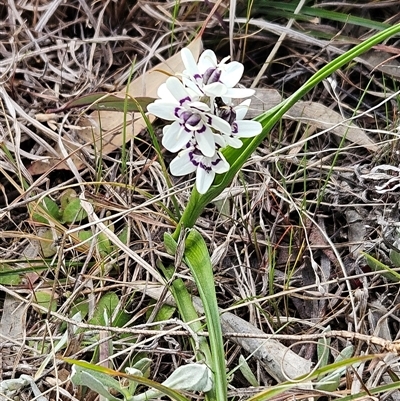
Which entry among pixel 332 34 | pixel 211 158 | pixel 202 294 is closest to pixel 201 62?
A: pixel 211 158

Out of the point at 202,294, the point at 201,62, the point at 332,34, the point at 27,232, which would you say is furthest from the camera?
the point at 332,34

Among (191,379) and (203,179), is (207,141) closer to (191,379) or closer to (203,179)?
(203,179)

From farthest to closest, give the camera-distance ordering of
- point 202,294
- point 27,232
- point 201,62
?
point 27,232 < point 202,294 < point 201,62

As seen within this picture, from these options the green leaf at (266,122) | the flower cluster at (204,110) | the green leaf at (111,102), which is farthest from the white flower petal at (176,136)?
the green leaf at (111,102)

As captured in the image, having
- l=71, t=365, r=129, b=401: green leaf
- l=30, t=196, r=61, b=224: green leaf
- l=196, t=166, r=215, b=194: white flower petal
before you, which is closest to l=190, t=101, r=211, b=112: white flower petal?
l=196, t=166, r=215, b=194: white flower petal

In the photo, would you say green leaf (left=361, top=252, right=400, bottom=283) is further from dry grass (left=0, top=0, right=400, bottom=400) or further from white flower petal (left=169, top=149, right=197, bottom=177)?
white flower petal (left=169, top=149, right=197, bottom=177)

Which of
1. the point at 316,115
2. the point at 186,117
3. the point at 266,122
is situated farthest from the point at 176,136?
the point at 316,115

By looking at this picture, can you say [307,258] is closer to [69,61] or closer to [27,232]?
[27,232]
